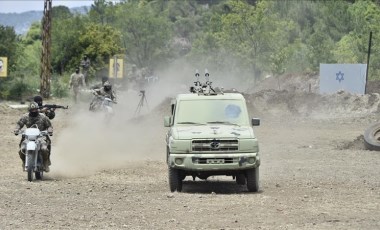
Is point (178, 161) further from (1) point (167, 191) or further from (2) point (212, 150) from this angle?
(1) point (167, 191)

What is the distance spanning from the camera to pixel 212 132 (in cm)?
1734

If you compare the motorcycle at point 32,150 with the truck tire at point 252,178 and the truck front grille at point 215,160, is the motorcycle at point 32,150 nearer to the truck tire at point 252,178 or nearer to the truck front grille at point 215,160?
the truck front grille at point 215,160

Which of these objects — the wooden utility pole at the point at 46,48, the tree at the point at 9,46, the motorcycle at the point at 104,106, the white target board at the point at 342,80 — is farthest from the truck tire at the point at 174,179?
the tree at the point at 9,46

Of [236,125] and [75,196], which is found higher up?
[236,125]

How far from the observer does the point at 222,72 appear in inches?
3669

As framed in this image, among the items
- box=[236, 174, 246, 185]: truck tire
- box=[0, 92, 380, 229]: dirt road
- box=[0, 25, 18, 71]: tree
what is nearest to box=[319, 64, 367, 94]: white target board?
box=[0, 92, 380, 229]: dirt road

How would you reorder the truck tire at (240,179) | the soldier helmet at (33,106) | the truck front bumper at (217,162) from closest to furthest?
the truck front bumper at (217,162) < the truck tire at (240,179) < the soldier helmet at (33,106)

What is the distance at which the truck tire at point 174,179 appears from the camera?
17406mm

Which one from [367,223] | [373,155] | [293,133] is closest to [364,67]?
[293,133]

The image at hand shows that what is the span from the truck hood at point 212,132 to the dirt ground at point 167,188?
1073mm

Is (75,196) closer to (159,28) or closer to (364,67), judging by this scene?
(364,67)

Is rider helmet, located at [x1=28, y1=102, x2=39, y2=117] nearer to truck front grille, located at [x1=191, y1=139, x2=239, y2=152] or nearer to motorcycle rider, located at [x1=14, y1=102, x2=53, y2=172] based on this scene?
motorcycle rider, located at [x1=14, y1=102, x2=53, y2=172]

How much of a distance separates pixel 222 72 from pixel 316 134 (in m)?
57.1

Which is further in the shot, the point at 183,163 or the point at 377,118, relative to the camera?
the point at 377,118
